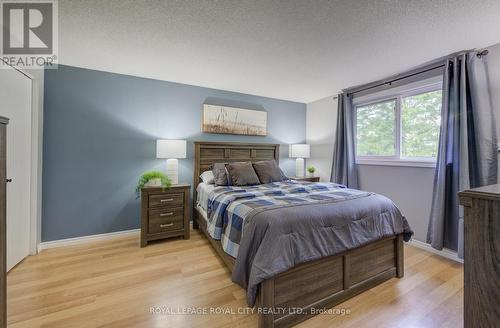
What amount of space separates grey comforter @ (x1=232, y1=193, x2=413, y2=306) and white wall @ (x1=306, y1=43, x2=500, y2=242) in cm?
138

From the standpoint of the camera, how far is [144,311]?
1529mm

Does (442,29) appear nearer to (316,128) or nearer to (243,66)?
(243,66)

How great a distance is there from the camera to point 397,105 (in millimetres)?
3014

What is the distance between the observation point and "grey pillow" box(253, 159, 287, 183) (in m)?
3.09

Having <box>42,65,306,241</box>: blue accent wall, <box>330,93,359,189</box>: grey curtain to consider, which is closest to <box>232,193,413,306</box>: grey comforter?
<box>330,93,359,189</box>: grey curtain

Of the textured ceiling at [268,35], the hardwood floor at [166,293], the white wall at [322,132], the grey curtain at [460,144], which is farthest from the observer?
the white wall at [322,132]

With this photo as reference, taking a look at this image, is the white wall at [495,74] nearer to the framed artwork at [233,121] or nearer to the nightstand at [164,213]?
the framed artwork at [233,121]

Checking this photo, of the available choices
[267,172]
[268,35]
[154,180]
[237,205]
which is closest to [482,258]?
[237,205]

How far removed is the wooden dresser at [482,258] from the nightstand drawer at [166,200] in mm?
2711

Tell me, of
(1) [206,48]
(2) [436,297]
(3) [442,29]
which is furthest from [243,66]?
(2) [436,297]

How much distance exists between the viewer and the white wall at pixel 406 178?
217cm

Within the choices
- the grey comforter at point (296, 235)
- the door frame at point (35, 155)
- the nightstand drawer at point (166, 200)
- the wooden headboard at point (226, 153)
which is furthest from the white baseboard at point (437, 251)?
the door frame at point (35, 155)

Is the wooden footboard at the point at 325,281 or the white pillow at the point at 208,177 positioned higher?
the white pillow at the point at 208,177

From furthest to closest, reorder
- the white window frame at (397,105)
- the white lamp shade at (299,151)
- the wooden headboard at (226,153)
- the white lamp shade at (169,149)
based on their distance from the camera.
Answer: the white lamp shade at (299,151) < the wooden headboard at (226,153) < the white lamp shade at (169,149) < the white window frame at (397,105)
